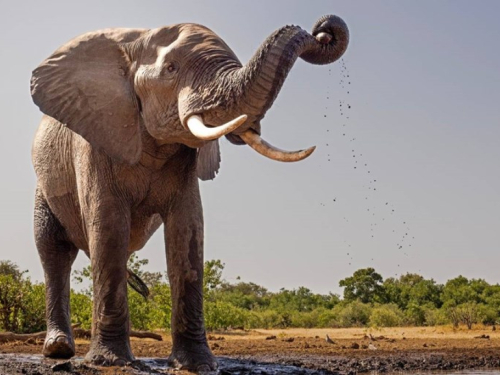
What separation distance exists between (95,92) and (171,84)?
91cm

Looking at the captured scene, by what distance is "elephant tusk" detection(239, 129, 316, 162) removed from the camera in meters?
6.05

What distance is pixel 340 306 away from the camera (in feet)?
82.6

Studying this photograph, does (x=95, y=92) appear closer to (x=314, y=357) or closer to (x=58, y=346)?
(x=58, y=346)

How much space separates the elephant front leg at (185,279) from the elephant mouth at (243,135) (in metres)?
1.13

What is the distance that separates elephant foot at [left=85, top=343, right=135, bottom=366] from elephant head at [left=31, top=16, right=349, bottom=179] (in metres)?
1.54

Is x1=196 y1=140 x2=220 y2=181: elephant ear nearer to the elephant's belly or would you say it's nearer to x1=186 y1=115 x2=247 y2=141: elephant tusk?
the elephant's belly

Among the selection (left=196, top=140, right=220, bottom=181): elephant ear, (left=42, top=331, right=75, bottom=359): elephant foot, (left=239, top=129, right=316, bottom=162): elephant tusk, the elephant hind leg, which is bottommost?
(left=42, top=331, right=75, bottom=359): elephant foot

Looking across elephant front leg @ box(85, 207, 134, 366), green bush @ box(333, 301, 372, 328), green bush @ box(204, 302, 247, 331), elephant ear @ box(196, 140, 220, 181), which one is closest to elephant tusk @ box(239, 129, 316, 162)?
elephant front leg @ box(85, 207, 134, 366)

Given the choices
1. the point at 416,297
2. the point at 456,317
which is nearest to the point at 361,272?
the point at 416,297

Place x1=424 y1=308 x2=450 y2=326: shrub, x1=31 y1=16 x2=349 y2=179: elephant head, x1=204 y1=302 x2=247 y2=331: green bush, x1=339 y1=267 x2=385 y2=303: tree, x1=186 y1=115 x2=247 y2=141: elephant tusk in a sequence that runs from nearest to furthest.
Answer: x1=186 y1=115 x2=247 y2=141: elephant tusk → x1=31 y1=16 x2=349 y2=179: elephant head → x1=204 y1=302 x2=247 y2=331: green bush → x1=424 y1=308 x2=450 y2=326: shrub → x1=339 y1=267 x2=385 y2=303: tree

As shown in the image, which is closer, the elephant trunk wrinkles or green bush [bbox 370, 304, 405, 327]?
the elephant trunk wrinkles

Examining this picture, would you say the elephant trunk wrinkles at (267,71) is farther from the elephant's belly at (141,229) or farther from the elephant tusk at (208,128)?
the elephant's belly at (141,229)

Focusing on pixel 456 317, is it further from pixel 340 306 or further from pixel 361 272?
pixel 361 272

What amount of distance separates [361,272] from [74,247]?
21.0 meters
